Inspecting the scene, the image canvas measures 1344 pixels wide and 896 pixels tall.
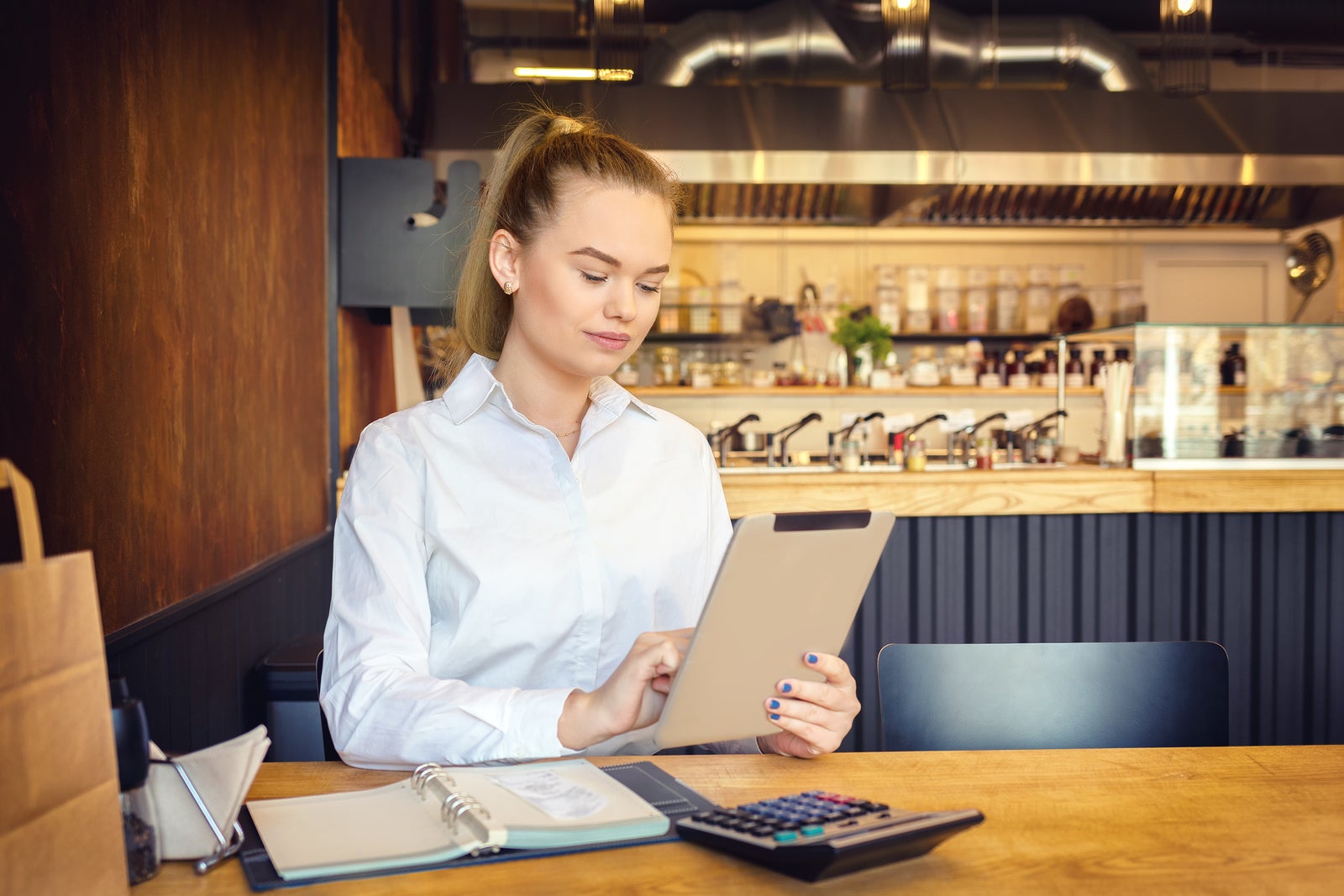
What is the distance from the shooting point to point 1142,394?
3.22 meters

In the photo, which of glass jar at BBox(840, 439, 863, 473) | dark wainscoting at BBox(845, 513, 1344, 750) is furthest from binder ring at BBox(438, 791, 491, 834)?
glass jar at BBox(840, 439, 863, 473)

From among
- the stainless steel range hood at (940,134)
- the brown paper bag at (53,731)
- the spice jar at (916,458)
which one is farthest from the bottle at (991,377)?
the brown paper bag at (53,731)

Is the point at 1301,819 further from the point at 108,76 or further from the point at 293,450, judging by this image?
the point at 293,450

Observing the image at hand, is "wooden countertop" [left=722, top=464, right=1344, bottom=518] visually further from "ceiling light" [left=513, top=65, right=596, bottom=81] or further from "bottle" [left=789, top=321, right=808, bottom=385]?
"bottle" [left=789, top=321, right=808, bottom=385]

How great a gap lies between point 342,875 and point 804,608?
17.1 inches

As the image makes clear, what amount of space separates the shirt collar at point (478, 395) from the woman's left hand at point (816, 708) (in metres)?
0.50

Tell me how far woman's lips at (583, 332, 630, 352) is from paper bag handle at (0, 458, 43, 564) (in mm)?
681

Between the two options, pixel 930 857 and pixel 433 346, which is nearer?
pixel 930 857

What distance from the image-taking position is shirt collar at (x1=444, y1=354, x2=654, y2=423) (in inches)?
53.0

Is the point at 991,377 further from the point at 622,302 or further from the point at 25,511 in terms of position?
the point at 25,511

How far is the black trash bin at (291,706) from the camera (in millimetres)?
2029

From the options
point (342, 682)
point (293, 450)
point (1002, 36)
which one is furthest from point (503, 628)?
point (1002, 36)

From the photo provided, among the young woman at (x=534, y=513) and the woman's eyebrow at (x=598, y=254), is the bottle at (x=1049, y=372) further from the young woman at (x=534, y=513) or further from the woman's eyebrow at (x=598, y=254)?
the woman's eyebrow at (x=598, y=254)

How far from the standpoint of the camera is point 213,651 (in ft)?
5.96
